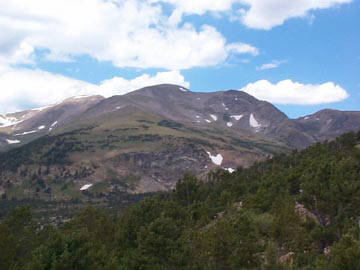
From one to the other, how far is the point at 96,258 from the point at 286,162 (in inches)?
3116

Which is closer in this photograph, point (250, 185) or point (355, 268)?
point (355, 268)

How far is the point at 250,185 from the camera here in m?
84.1

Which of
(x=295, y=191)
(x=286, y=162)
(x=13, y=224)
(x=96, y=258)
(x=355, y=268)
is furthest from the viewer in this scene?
(x=286, y=162)

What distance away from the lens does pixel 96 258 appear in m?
33.3

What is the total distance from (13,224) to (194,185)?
50.5 meters

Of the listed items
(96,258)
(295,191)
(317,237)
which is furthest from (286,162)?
(96,258)

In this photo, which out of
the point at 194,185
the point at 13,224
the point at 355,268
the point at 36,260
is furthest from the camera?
the point at 194,185

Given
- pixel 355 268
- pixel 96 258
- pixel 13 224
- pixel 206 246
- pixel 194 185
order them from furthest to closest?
pixel 194 185 → pixel 13 224 → pixel 206 246 → pixel 96 258 → pixel 355 268

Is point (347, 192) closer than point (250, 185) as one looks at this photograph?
Yes

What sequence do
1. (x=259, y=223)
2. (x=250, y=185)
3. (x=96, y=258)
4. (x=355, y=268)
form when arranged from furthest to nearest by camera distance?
(x=250, y=185), (x=259, y=223), (x=96, y=258), (x=355, y=268)

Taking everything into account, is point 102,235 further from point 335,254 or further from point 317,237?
point 335,254

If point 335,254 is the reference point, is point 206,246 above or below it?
below

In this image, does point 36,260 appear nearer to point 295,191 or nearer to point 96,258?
point 96,258

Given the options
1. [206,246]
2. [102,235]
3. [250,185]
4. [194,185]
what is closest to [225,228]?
[206,246]
